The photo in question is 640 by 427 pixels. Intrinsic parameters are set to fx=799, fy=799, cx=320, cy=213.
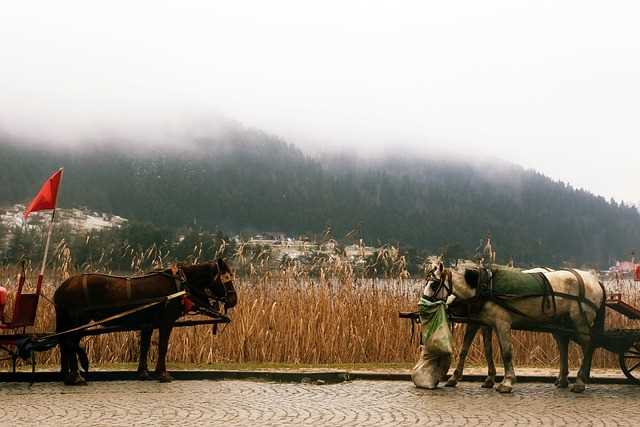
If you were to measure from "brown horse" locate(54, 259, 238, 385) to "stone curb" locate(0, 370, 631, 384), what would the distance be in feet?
1.33

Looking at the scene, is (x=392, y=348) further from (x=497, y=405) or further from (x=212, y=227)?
(x=212, y=227)

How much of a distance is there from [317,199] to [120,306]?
5378 inches

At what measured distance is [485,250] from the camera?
1374 cm

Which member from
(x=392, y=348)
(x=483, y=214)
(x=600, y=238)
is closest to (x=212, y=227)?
(x=483, y=214)

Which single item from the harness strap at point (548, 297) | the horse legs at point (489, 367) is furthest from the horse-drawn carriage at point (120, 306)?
the harness strap at point (548, 297)

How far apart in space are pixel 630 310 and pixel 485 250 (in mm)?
3212

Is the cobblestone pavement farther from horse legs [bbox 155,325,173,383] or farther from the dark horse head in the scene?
the dark horse head

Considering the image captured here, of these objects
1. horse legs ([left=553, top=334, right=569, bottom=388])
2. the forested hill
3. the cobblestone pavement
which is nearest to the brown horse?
the cobblestone pavement

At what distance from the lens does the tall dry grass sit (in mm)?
13359

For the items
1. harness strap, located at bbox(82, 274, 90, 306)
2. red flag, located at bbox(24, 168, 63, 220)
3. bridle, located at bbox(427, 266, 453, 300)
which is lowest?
harness strap, located at bbox(82, 274, 90, 306)

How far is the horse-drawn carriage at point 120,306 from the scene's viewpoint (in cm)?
1052

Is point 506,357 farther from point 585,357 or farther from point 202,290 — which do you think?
point 202,290

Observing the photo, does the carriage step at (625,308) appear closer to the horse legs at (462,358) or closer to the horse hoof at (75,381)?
the horse legs at (462,358)

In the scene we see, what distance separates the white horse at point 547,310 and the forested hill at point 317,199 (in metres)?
93.1
